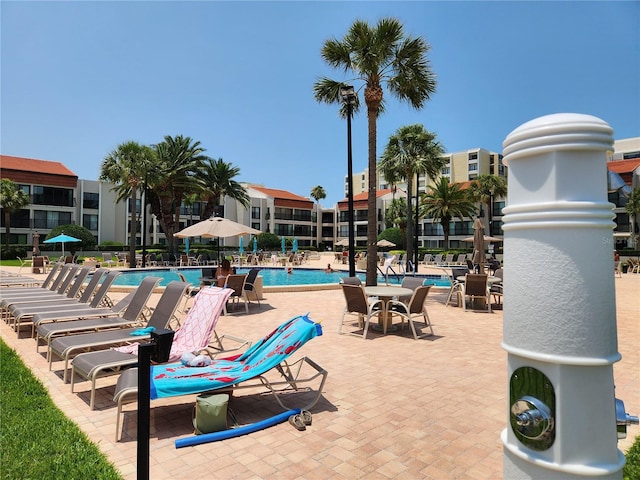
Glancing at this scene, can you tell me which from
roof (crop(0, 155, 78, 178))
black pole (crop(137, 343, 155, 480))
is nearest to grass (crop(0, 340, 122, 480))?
black pole (crop(137, 343, 155, 480))

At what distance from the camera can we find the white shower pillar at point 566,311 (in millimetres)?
969

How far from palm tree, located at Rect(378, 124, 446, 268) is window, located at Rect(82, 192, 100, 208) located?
35124 mm

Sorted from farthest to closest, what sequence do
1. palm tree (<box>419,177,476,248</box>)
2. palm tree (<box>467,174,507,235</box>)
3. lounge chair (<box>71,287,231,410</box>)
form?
palm tree (<box>467,174,507,235</box>)
palm tree (<box>419,177,476,248</box>)
lounge chair (<box>71,287,231,410</box>)

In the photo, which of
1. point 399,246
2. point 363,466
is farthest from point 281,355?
point 399,246

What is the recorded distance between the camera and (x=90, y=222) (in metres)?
47.1

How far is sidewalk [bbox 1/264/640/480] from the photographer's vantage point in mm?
2992

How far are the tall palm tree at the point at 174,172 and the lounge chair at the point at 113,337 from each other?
28.5 metres

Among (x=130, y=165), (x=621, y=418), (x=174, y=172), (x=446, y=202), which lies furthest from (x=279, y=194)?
(x=621, y=418)

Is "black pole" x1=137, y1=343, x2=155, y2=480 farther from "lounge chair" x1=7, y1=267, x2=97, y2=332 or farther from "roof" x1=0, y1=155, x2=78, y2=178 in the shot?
"roof" x1=0, y1=155, x2=78, y2=178

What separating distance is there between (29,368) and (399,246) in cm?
4393

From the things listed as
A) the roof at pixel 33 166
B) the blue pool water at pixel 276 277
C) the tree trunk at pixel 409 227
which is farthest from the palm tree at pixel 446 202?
the roof at pixel 33 166

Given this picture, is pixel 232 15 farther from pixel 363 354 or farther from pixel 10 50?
pixel 363 354

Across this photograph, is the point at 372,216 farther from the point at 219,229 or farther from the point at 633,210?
the point at 633,210

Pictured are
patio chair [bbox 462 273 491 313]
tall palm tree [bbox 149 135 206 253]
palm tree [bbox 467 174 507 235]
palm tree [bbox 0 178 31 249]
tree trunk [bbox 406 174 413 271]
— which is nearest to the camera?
patio chair [bbox 462 273 491 313]
